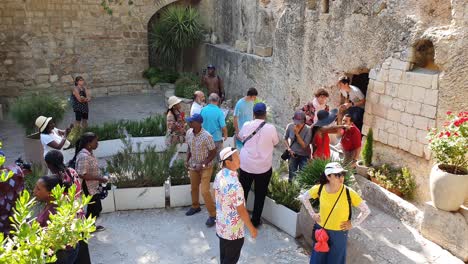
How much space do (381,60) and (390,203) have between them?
2030 millimetres

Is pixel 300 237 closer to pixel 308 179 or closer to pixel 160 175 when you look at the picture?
pixel 308 179

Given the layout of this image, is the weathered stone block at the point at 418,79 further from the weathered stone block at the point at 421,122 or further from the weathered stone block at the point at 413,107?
the weathered stone block at the point at 421,122

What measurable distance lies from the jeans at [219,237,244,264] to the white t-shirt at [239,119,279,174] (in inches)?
43.7

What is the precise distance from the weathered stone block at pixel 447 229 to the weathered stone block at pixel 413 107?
141cm

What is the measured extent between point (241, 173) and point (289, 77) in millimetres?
3998

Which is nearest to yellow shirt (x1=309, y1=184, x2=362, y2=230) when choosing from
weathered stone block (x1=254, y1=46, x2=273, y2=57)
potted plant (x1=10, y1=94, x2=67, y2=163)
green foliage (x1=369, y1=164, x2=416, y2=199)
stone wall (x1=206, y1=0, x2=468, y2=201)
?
green foliage (x1=369, y1=164, x2=416, y2=199)

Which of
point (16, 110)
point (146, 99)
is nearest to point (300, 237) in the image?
point (16, 110)

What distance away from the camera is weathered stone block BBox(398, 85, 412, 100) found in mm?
5414

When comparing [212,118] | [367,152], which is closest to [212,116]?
[212,118]

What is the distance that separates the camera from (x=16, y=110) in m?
7.34

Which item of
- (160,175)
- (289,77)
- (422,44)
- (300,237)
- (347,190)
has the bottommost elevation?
(300,237)

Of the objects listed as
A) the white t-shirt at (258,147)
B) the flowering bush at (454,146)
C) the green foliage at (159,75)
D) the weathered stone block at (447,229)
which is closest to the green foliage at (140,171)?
the white t-shirt at (258,147)

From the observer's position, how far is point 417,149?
5.34 m

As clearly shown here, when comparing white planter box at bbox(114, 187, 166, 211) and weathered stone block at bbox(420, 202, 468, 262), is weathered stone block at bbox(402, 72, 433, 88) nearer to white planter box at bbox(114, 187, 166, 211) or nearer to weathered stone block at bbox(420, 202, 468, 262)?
weathered stone block at bbox(420, 202, 468, 262)
